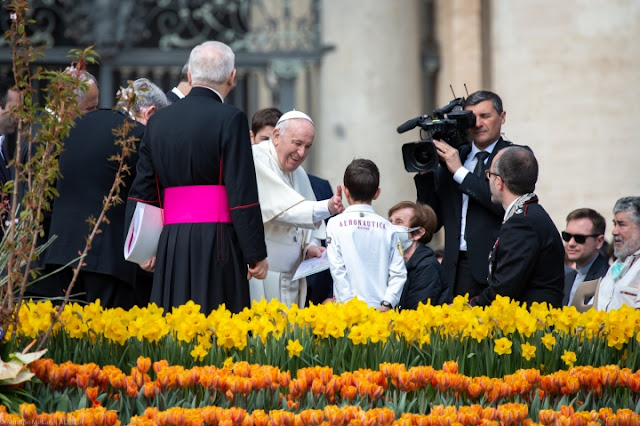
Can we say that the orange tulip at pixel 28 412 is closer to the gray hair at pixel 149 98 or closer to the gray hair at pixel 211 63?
the gray hair at pixel 211 63

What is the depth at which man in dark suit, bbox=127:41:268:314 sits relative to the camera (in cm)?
612

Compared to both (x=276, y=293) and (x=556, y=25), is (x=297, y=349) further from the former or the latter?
(x=556, y=25)

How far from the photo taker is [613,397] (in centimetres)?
496

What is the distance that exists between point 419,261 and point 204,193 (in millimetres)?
1423

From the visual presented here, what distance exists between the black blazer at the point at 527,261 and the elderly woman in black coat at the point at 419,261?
2.73 feet

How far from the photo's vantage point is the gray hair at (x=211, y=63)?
20.7 ft

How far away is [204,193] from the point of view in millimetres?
6242

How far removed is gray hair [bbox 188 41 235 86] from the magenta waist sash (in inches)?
20.9

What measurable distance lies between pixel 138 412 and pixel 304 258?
2.60 meters

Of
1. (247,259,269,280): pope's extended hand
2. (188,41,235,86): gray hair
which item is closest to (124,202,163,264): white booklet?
(247,259,269,280): pope's extended hand

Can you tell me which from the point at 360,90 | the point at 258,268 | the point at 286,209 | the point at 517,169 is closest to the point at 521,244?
the point at 517,169

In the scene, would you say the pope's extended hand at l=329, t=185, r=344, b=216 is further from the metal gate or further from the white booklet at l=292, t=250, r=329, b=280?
the metal gate

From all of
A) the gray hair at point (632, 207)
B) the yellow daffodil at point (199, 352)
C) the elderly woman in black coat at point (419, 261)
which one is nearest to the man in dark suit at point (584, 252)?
the gray hair at point (632, 207)

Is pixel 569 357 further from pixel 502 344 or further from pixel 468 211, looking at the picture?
pixel 468 211
